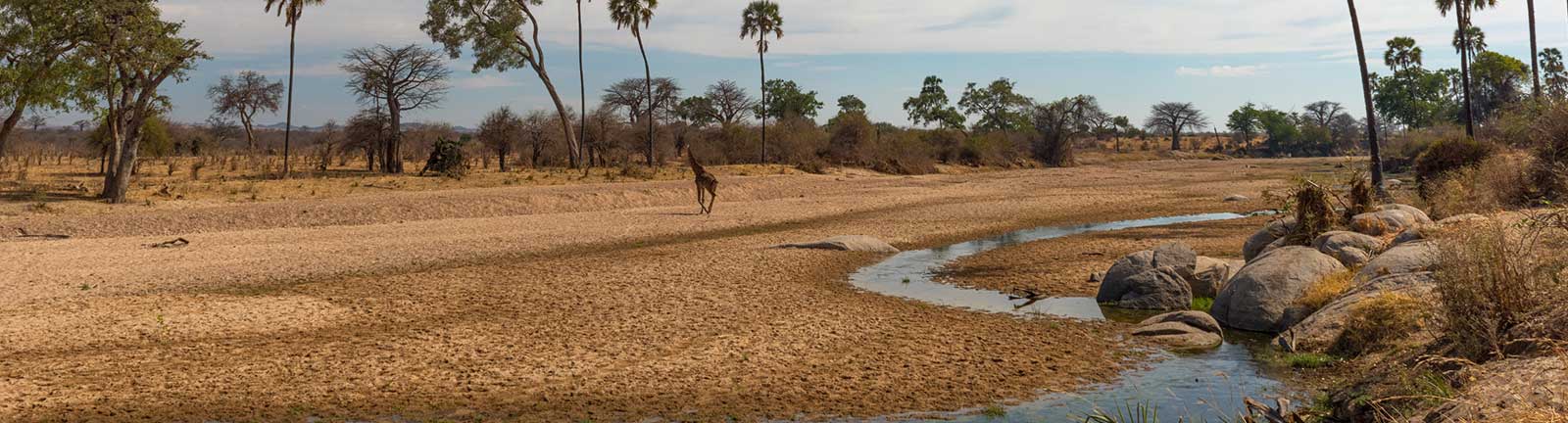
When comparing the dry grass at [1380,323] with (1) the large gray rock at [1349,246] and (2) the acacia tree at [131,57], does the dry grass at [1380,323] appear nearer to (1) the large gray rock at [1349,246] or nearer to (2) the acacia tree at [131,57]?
(1) the large gray rock at [1349,246]

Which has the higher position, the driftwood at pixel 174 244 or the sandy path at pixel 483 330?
the driftwood at pixel 174 244

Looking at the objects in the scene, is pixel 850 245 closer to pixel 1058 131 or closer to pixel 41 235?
pixel 41 235

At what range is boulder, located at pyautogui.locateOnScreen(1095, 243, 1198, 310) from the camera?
1324cm

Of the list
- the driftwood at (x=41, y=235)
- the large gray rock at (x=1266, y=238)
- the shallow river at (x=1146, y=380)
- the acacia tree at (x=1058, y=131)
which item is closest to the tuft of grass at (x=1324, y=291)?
the shallow river at (x=1146, y=380)

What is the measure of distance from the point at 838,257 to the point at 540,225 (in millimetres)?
8712

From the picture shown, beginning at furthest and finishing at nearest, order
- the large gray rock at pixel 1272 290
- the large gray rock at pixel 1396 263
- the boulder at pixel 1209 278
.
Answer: the boulder at pixel 1209 278 < the large gray rock at pixel 1272 290 < the large gray rock at pixel 1396 263

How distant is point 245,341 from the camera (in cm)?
1112

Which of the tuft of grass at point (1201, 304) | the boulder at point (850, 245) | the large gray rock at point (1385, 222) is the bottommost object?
the tuft of grass at point (1201, 304)

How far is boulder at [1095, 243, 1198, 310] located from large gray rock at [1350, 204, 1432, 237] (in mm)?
2893

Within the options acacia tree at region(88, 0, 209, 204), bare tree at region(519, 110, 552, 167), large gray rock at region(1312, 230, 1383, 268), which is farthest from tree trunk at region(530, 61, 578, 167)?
large gray rock at region(1312, 230, 1383, 268)

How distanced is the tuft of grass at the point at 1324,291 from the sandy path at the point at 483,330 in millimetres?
2180

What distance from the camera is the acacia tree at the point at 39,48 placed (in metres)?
27.1

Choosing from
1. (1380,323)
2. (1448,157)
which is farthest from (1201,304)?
(1448,157)

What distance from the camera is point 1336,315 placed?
1054 cm
